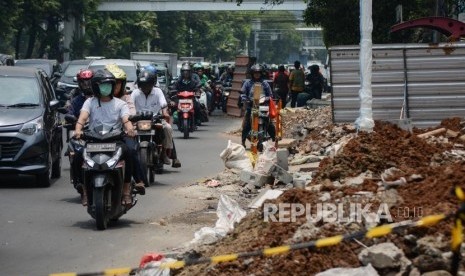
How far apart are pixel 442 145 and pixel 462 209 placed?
25.2 feet

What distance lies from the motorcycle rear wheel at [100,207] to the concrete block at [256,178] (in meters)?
2.81

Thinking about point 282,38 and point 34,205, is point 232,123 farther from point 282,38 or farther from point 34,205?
point 282,38

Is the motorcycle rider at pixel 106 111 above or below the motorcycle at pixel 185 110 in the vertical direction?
above

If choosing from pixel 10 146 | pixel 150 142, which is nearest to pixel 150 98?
pixel 150 142

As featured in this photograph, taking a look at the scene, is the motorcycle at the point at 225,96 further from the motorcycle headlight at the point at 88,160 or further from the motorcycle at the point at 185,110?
the motorcycle headlight at the point at 88,160

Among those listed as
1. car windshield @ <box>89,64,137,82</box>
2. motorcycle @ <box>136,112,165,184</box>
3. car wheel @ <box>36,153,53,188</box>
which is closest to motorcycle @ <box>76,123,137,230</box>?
motorcycle @ <box>136,112,165,184</box>

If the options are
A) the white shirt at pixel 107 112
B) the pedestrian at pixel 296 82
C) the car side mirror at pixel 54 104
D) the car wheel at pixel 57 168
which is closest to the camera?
the white shirt at pixel 107 112

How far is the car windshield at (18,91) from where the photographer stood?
17250 mm

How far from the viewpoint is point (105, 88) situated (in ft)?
42.2

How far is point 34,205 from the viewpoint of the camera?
14688 mm

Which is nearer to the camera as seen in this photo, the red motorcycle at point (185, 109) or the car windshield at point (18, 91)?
the car windshield at point (18, 91)

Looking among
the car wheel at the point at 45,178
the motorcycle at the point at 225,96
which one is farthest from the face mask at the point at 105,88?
the motorcycle at the point at 225,96

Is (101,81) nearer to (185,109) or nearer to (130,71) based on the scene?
(185,109)

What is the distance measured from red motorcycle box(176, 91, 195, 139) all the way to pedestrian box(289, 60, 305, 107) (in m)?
11.2
